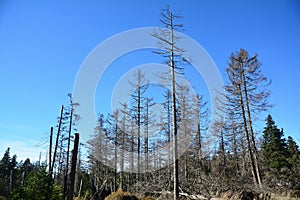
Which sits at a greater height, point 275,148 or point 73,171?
point 275,148

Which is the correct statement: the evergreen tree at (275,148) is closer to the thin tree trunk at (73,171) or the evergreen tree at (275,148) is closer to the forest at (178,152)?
the forest at (178,152)

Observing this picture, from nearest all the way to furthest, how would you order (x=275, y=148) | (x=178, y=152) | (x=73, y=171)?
1. (x=73, y=171)
2. (x=178, y=152)
3. (x=275, y=148)

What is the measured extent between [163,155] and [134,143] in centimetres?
409

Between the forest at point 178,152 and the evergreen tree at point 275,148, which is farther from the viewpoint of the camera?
the evergreen tree at point 275,148

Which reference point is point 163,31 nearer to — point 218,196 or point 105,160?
point 218,196

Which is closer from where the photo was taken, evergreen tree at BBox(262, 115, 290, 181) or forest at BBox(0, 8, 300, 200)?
forest at BBox(0, 8, 300, 200)

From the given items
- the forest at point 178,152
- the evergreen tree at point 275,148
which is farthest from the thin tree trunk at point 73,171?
the evergreen tree at point 275,148

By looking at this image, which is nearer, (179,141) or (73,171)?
(73,171)

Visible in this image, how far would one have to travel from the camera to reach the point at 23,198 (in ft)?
42.6

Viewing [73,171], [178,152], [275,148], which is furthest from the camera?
[275,148]

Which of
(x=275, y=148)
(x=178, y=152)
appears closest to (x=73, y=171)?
(x=178, y=152)

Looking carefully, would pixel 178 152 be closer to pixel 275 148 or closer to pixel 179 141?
pixel 179 141

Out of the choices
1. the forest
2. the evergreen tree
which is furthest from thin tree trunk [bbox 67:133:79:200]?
the evergreen tree

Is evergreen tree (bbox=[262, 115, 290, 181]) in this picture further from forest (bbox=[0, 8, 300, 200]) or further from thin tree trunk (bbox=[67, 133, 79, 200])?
thin tree trunk (bbox=[67, 133, 79, 200])
